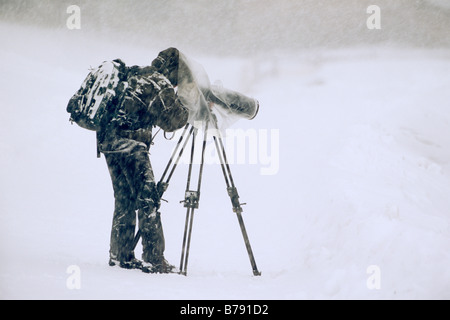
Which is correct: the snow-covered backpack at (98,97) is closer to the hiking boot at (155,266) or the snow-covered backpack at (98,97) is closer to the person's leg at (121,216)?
the person's leg at (121,216)

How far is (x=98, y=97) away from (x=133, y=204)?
3.21 feet

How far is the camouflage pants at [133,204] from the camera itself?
3541 millimetres

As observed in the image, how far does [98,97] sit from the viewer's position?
352 centimetres

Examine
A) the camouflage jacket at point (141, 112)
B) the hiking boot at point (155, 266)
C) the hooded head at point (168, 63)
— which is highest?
the hooded head at point (168, 63)

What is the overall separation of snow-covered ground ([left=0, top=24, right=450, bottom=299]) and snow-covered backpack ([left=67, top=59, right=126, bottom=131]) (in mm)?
945

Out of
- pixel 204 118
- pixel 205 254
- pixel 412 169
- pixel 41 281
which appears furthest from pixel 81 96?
pixel 412 169

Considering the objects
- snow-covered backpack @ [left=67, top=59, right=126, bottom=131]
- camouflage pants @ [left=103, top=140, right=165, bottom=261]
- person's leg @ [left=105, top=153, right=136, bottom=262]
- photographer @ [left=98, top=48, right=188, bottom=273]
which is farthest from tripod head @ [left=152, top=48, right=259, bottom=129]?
person's leg @ [left=105, top=153, right=136, bottom=262]

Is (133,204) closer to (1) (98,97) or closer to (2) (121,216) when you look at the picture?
(2) (121,216)

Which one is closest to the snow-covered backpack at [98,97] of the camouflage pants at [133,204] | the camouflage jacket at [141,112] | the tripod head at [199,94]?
the camouflage jacket at [141,112]

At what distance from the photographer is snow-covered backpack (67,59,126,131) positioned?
350 centimetres

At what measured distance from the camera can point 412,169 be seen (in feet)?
22.0

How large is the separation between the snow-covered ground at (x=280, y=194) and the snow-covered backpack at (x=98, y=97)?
3.10ft

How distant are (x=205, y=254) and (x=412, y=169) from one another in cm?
372

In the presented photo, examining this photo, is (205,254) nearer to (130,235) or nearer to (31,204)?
(130,235)
